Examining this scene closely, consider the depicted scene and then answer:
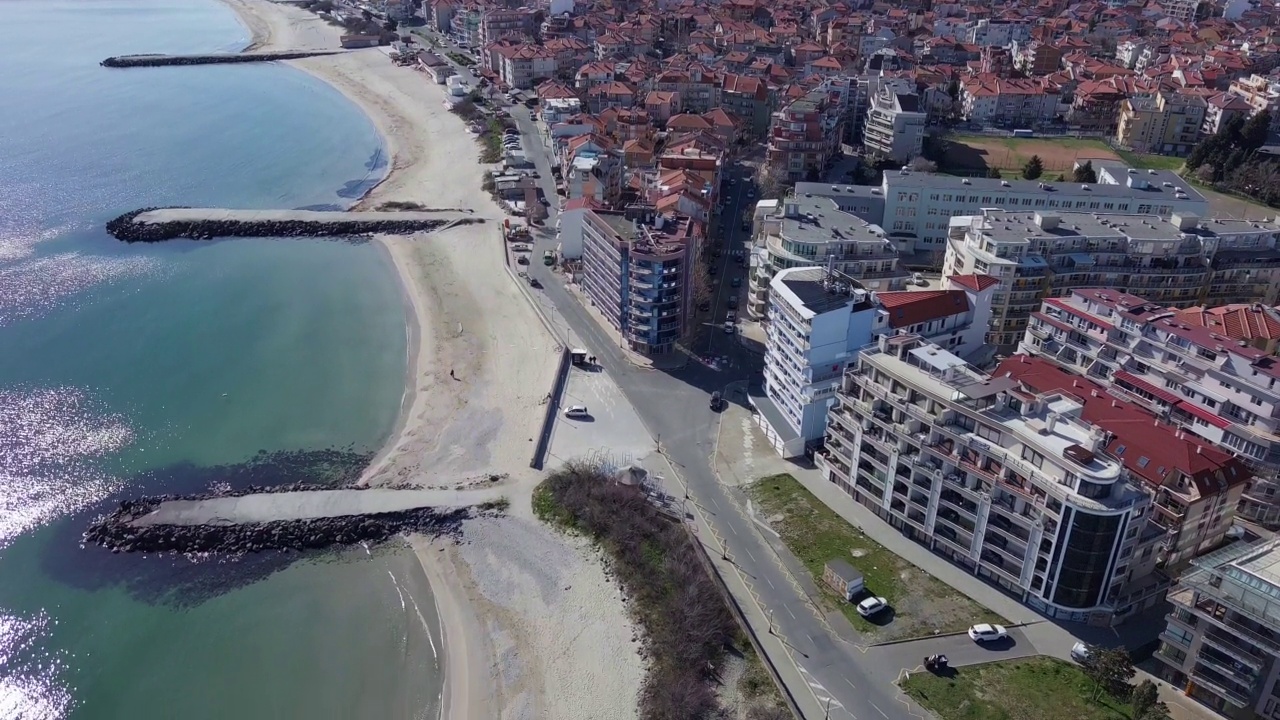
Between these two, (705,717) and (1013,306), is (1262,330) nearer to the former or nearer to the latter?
(1013,306)

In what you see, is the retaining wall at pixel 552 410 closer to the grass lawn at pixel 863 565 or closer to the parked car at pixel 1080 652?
the grass lawn at pixel 863 565

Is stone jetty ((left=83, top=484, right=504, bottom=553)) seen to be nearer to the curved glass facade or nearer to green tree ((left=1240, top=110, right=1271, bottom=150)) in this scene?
the curved glass facade

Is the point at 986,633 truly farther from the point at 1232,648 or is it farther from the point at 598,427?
the point at 598,427

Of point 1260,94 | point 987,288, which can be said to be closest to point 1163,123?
point 1260,94

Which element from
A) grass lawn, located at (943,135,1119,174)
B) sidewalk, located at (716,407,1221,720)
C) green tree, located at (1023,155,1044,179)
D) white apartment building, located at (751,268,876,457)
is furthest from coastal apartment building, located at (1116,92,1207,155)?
sidewalk, located at (716,407,1221,720)

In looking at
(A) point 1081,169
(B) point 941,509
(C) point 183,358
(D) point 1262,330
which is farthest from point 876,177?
(C) point 183,358

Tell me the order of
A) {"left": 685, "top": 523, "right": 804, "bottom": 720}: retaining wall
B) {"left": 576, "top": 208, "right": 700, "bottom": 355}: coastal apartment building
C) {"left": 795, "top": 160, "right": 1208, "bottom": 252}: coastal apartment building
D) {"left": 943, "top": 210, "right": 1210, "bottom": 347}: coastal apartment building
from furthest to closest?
1. {"left": 795, "top": 160, "right": 1208, "bottom": 252}: coastal apartment building
2. {"left": 943, "top": 210, "right": 1210, "bottom": 347}: coastal apartment building
3. {"left": 576, "top": 208, "right": 700, "bottom": 355}: coastal apartment building
4. {"left": 685, "top": 523, "right": 804, "bottom": 720}: retaining wall
